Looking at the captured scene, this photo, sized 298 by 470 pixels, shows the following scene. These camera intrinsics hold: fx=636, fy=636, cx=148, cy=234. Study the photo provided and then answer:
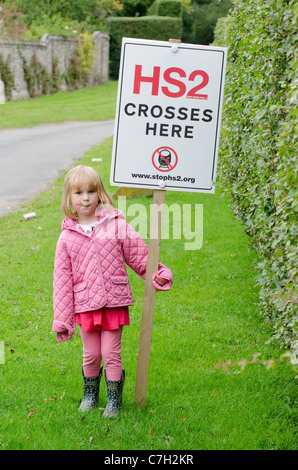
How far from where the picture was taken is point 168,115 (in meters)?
3.87

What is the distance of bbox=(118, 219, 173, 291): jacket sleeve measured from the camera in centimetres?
394

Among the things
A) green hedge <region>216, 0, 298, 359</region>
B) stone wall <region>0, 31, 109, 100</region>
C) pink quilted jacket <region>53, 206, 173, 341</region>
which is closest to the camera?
green hedge <region>216, 0, 298, 359</region>

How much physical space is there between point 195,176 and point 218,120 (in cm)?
37

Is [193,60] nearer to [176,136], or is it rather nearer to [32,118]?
[176,136]

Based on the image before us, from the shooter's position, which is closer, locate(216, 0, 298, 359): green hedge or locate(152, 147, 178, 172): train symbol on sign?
locate(216, 0, 298, 359): green hedge

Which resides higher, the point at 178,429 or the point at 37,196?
the point at 178,429

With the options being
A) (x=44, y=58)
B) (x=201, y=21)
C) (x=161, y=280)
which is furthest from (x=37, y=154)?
(x=201, y=21)

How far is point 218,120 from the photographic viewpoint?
3.93 meters

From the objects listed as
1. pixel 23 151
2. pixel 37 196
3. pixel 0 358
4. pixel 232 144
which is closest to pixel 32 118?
pixel 23 151

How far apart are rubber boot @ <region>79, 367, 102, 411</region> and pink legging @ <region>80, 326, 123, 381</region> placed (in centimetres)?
3

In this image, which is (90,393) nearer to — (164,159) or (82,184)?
(82,184)

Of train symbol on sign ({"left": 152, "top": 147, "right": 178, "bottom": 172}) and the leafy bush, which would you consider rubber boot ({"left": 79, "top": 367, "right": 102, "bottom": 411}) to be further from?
the leafy bush

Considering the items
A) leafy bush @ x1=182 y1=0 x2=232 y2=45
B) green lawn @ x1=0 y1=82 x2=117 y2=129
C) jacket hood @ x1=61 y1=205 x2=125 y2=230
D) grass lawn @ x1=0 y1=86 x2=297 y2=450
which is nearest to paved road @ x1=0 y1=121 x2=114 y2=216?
green lawn @ x1=0 y1=82 x2=117 y2=129

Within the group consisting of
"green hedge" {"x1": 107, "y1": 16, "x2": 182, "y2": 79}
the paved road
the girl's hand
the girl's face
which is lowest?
the paved road
